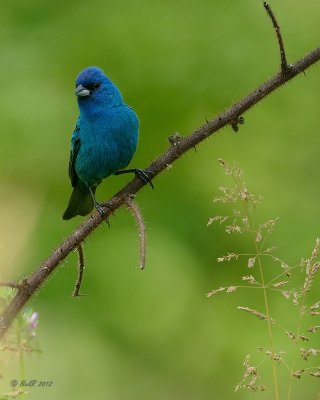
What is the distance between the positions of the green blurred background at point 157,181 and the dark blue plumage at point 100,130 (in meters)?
0.78

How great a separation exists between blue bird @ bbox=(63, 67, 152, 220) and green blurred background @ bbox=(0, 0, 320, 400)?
78cm

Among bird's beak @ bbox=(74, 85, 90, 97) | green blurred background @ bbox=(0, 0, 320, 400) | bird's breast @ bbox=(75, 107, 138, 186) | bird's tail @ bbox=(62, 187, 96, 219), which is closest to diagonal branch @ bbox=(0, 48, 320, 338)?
bird's breast @ bbox=(75, 107, 138, 186)

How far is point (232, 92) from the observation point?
579cm

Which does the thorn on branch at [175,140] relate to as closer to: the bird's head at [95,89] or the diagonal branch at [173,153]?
the diagonal branch at [173,153]

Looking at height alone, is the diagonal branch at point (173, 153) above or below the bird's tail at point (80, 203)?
below

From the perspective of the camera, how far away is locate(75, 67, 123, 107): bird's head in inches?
149

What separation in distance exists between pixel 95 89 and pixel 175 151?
5.73 feet

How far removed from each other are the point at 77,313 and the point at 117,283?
35cm

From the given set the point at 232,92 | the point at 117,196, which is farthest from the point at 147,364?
the point at 117,196

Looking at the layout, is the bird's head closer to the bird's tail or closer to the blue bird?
the blue bird

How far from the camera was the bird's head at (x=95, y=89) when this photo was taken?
3783 mm

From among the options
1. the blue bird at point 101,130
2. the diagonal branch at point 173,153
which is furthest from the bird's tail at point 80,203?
the diagonal branch at point 173,153

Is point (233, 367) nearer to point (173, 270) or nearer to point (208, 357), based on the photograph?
point (208, 357)

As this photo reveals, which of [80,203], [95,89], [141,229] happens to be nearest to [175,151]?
[141,229]
